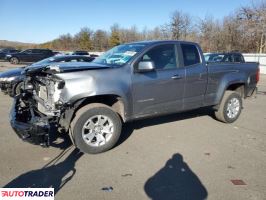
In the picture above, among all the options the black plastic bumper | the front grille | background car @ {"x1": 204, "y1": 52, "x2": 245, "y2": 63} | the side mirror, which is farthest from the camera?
background car @ {"x1": 204, "y1": 52, "x2": 245, "y2": 63}

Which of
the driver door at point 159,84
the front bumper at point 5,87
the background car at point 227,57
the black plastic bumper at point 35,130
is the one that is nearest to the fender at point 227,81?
the driver door at point 159,84

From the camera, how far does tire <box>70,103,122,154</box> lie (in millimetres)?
4949

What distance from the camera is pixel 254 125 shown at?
7.32 m

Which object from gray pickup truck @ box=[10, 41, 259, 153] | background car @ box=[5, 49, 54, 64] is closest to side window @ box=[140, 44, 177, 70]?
gray pickup truck @ box=[10, 41, 259, 153]

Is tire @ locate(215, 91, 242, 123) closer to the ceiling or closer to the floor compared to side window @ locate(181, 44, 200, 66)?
closer to the floor

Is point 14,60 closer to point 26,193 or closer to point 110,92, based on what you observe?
point 110,92

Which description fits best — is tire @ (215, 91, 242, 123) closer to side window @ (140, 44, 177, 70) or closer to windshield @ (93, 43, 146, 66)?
side window @ (140, 44, 177, 70)

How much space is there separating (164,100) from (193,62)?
1156mm

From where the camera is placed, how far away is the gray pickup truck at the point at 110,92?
15.9ft

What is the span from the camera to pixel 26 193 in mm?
2430

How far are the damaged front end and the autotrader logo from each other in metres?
2.16

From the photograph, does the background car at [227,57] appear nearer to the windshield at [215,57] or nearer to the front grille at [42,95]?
the windshield at [215,57]

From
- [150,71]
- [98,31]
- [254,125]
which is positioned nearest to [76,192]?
[150,71]

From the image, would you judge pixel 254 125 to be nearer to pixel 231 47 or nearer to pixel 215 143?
pixel 215 143
